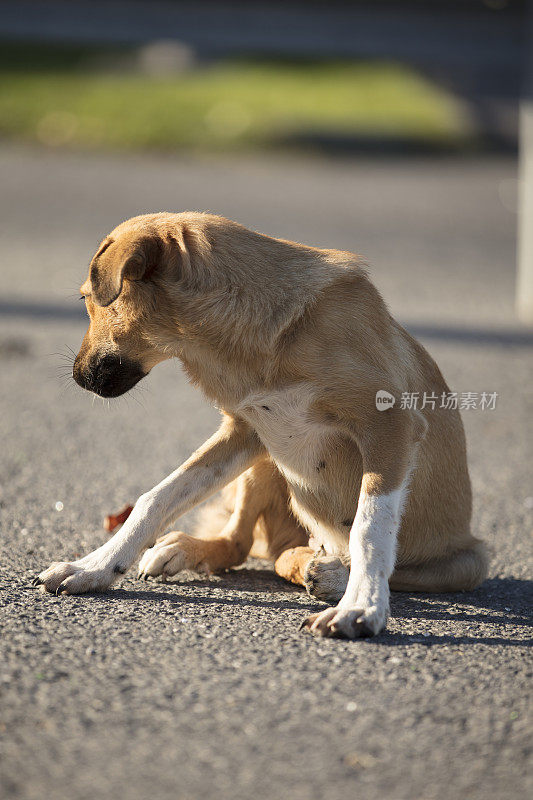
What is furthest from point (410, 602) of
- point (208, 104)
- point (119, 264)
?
point (208, 104)

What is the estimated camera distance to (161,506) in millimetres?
3336

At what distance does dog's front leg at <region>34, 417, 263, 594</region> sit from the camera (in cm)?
316

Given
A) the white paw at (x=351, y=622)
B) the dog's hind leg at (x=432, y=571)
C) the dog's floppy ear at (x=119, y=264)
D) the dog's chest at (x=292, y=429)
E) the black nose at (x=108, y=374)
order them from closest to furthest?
the white paw at (x=351, y=622) < the dog's floppy ear at (x=119, y=264) < the dog's chest at (x=292, y=429) < the black nose at (x=108, y=374) < the dog's hind leg at (x=432, y=571)

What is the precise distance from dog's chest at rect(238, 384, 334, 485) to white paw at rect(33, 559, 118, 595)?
26.8 inches

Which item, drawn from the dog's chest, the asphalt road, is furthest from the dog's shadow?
the dog's chest

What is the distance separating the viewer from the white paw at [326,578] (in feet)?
10.4

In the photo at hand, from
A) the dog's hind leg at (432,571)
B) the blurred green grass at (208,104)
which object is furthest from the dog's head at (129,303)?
the blurred green grass at (208,104)

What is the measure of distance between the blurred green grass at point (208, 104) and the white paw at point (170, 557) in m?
12.8

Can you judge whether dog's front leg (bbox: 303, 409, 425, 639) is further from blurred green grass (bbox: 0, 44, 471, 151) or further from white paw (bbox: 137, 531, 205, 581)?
blurred green grass (bbox: 0, 44, 471, 151)

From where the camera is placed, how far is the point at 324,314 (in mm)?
3102

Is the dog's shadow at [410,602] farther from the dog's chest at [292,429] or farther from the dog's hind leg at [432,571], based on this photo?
the dog's chest at [292,429]

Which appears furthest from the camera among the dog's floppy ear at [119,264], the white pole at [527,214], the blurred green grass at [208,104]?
the blurred green grass at [208,104]

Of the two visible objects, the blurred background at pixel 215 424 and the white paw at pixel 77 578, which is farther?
the white paw at pixel 77 578

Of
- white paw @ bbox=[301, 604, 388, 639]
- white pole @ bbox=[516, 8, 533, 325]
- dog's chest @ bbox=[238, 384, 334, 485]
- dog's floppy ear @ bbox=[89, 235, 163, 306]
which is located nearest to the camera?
white paw @ bbox=[301, 604, 388, 639]
